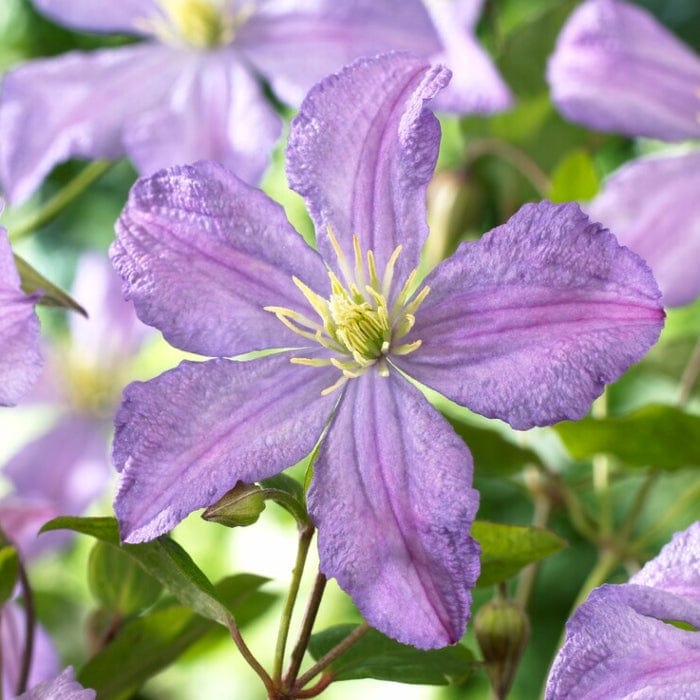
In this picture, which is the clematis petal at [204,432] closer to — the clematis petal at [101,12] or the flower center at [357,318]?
the flower center at [357,318]

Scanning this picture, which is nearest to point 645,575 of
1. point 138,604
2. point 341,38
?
point 138,604

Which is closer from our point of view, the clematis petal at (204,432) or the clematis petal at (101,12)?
the clematis petal at (204,432)

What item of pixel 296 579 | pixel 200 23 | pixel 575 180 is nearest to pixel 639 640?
pixel 296 579

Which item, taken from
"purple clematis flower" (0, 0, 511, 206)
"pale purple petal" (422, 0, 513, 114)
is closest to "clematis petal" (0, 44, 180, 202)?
"purple clematis flower" (0, 0, 511, 206)

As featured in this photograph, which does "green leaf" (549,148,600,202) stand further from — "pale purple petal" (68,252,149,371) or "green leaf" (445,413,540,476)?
"pale purple petal" (68,252,149,371)

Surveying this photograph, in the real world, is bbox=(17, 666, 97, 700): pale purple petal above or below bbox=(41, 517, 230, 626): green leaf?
below

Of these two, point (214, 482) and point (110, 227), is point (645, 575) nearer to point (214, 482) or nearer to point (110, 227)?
point (214, 482)

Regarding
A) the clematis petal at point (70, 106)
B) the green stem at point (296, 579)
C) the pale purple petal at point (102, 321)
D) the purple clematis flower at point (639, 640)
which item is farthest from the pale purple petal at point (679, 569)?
the pale purple petal at point (102, 321)
